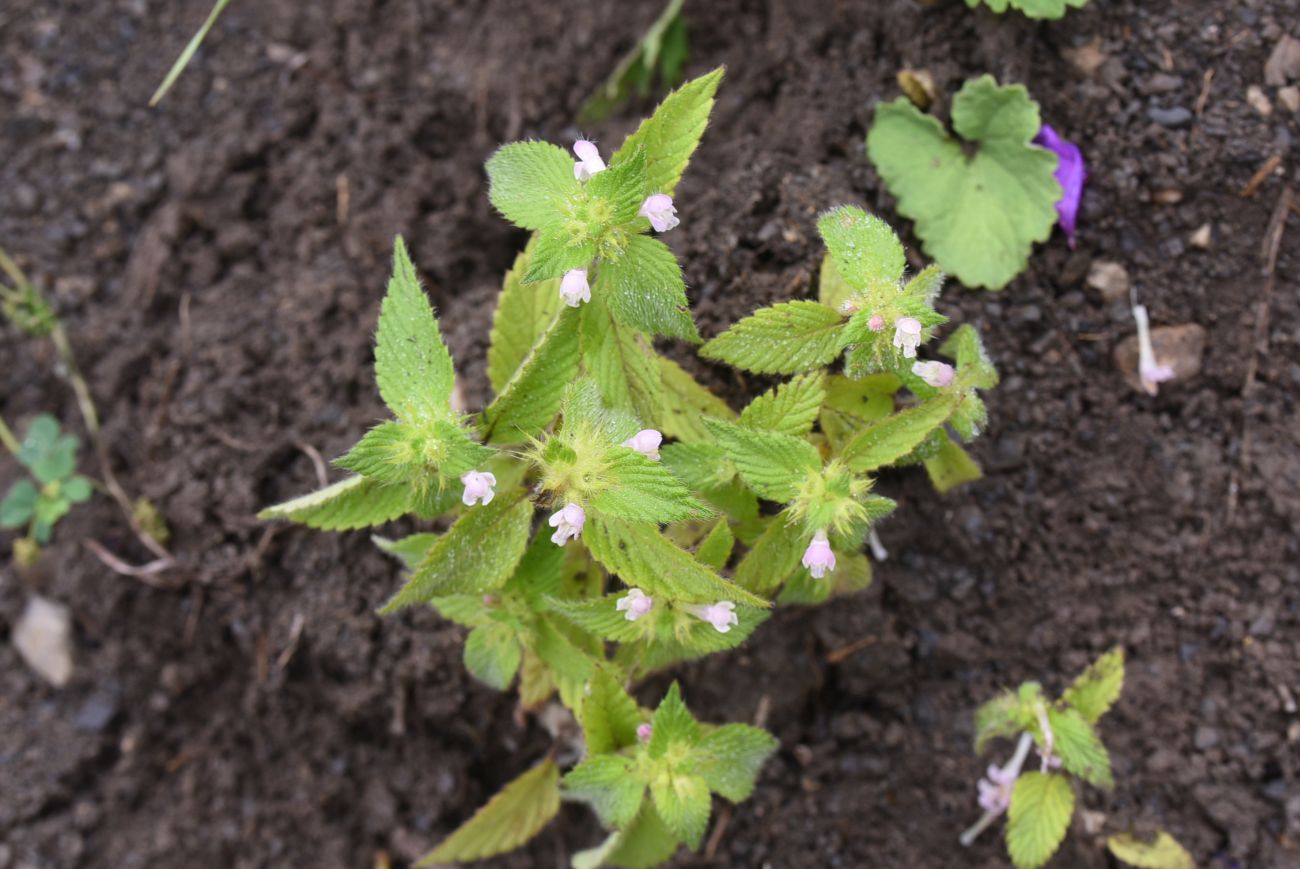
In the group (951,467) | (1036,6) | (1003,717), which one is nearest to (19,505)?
(951,467)

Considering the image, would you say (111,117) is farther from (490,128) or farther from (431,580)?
(431,580)

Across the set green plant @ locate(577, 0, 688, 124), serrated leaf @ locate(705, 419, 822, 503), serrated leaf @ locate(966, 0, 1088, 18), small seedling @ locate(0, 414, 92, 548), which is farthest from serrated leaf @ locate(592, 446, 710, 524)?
small seedling @ locate(0, 414, 92, 548)

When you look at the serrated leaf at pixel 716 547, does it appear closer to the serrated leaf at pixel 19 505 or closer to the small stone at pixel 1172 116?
the small stone at pixel 1172 116

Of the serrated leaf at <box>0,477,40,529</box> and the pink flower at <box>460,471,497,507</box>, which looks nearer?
the pink flower at <box>460,471,497,507</box>

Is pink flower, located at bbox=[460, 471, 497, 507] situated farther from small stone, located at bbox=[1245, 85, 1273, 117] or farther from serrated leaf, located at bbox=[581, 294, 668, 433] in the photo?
small stone, located at bbox=[1245, 85, 1273, 117]

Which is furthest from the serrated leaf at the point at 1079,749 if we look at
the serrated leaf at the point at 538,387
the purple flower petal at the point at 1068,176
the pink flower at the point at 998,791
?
the serrated leaf at the point at 538,387

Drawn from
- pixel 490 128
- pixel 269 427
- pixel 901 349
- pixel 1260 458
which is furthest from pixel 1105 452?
pixel 269 427
